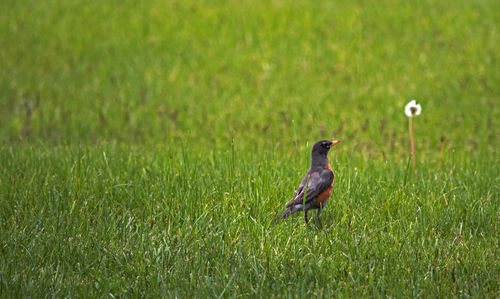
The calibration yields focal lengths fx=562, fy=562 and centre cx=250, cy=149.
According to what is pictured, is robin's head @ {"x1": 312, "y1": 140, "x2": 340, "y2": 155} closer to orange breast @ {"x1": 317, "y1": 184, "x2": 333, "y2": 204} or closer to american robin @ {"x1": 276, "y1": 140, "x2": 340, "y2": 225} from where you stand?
american robin @ {"x1": 276, "y1": 140, "x2": 340, "y2": 225}

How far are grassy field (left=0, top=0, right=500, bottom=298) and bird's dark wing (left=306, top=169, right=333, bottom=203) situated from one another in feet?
1.08

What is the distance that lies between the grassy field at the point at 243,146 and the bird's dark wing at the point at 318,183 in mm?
329

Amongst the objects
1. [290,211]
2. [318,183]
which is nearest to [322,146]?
[318,183]

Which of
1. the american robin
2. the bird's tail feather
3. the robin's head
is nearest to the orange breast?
the american robin

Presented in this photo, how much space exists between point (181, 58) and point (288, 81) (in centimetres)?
273

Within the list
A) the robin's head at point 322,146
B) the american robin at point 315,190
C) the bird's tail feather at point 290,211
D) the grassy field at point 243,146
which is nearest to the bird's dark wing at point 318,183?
the american robin at point 315,190

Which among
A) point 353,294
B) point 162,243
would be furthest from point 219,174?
point 353,294

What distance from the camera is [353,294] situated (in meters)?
3.88

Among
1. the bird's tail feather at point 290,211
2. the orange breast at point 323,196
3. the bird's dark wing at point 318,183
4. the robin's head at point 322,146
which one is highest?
the robin's head at point 322,146

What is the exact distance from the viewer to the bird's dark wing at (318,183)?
465 centimetres

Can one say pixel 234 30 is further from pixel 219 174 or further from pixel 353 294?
pixel 353 294

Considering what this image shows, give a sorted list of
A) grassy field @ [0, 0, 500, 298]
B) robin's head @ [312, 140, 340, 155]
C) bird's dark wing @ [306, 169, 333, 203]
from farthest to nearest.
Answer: robin's head @ [312, 140, 340, 155]
bird's dark wing @ [306, 169, 333, 203]
grassy field @ [0, 0, 500, 298]

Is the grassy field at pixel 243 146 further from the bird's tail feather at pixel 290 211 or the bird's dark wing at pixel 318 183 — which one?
the bird's dark wing at pixel 318 183

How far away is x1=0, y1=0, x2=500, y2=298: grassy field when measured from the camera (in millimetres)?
4199
